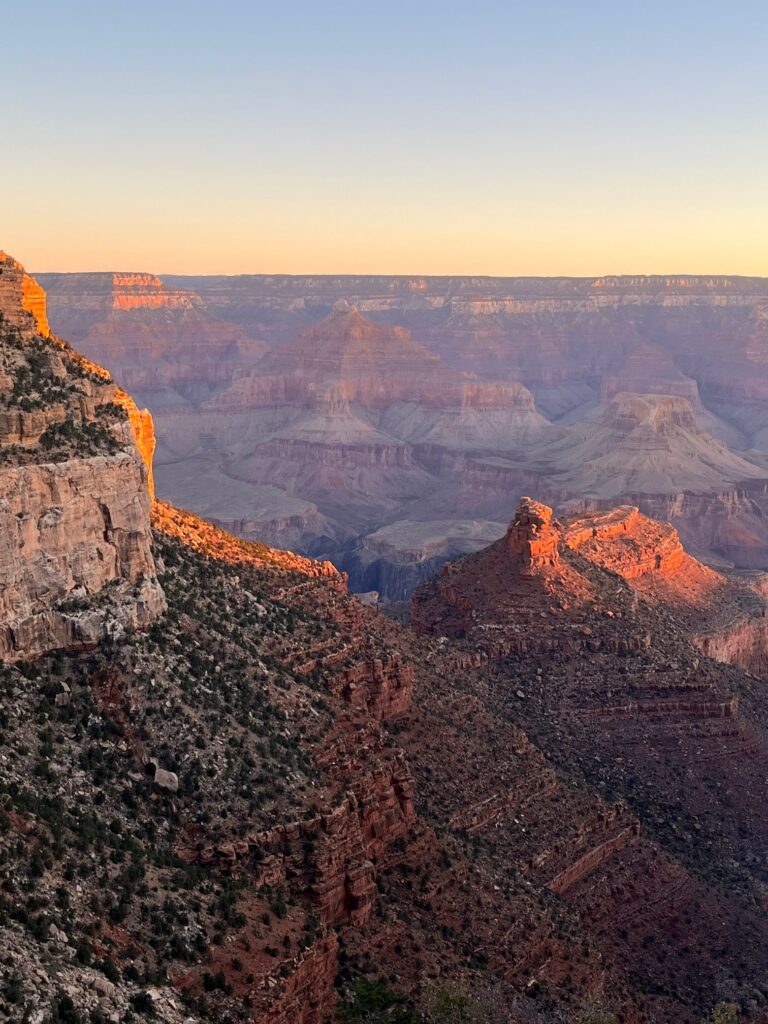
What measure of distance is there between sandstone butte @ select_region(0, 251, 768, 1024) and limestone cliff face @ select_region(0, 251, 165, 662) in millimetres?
71

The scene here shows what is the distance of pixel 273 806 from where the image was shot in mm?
30406

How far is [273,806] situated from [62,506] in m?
7.68

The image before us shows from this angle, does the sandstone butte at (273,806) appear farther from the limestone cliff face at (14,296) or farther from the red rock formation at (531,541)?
the red rock formation at (531,541)

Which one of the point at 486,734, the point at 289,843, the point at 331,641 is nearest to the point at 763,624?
the point at 486,734

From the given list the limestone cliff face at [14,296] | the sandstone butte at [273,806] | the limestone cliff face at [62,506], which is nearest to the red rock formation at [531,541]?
the sandstone butte at [273,806]

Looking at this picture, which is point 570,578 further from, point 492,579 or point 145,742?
point 145,742

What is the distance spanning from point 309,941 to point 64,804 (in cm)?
543

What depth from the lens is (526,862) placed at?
3928cm

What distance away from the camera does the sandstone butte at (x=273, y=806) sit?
26.0 m

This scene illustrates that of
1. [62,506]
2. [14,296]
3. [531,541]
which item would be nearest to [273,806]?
[62,506]

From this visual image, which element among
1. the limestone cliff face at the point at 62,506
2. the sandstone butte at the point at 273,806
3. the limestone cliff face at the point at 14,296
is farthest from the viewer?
the limestone cliff face at the point at 14,296

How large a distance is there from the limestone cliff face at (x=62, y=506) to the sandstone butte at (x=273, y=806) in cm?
7

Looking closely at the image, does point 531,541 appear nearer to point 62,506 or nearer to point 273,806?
point 273,806

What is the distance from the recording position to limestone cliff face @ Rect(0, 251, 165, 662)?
95.8 ft
